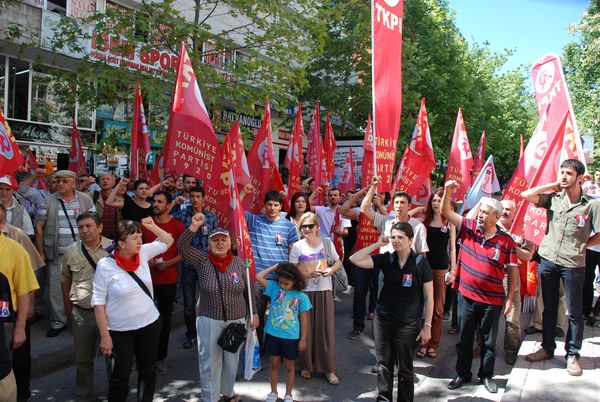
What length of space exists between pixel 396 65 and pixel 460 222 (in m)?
1.90

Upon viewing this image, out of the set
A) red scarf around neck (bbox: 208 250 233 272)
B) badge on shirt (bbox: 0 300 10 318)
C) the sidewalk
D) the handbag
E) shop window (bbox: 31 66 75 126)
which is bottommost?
the sidewalk

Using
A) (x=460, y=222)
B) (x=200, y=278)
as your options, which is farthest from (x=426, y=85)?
(x=200, y=278)

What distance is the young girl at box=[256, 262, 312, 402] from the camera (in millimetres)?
4367

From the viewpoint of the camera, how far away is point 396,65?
5.41 m

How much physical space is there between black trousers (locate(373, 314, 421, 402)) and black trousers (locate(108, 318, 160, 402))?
1.87m

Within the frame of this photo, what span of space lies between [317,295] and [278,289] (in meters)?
0.58

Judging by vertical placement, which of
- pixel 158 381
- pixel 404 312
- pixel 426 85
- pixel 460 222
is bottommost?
pixel 158 381

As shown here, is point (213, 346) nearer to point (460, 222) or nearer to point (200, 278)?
point (200, 278)

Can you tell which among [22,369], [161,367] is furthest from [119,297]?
[161,367]

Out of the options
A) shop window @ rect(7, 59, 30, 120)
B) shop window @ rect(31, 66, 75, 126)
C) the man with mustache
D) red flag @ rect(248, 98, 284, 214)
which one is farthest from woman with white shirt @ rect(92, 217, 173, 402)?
shop window @ rect(7, 59, 30, 120)

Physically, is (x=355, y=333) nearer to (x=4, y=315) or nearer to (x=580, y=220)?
(x=580, y=220)

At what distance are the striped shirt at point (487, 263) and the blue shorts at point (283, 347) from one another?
1.67 metres

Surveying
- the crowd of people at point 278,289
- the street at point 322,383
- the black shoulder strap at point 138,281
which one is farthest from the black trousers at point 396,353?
the black shoulder strap at point 138,281

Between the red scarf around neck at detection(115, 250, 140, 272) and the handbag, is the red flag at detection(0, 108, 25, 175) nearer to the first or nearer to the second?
the red scarf around neck at detection(115, 250, 140, 272)
